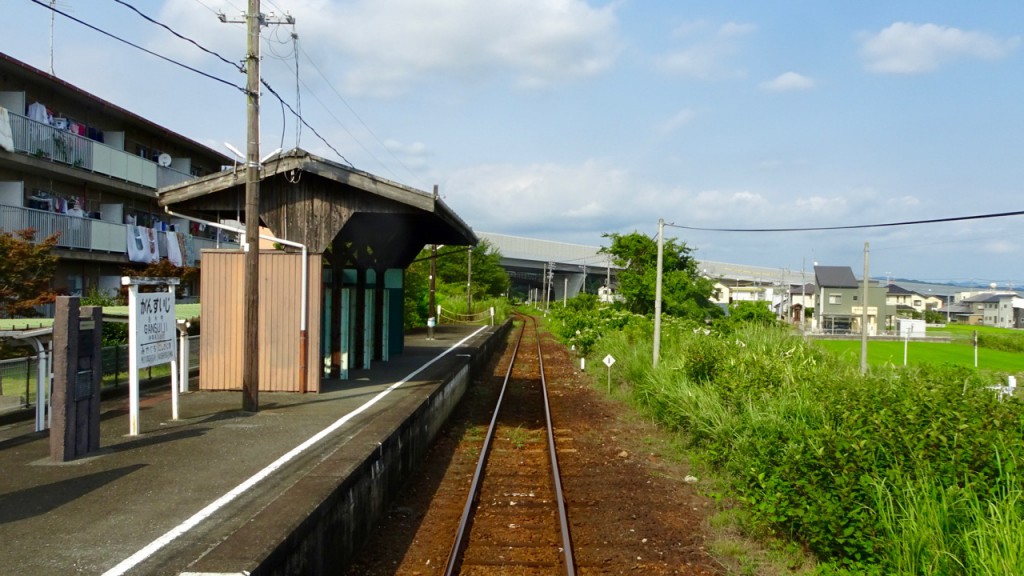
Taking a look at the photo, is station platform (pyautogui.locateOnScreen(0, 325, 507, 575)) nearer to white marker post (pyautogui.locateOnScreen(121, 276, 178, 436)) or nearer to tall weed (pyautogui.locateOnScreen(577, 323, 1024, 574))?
white marker post (pyautogui.locateOnScreen(121, 276, 178, 436))

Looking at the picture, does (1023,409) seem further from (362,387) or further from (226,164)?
(226,164)

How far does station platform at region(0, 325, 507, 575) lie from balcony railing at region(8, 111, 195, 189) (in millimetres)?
9861

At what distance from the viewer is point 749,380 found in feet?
35.6

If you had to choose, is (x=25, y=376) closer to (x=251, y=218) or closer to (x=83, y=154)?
(x=251, y=218)

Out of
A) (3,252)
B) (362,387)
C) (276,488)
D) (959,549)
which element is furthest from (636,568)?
(3,252)

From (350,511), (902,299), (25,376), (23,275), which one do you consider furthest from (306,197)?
(902,299)

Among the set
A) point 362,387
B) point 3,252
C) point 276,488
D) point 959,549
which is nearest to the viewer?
point 959,549

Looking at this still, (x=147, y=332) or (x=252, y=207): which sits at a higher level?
(x=252, y=207)

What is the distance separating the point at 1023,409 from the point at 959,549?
1.69 m

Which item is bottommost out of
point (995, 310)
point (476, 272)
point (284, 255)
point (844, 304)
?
point (995, 310)

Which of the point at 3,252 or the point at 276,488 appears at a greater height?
the point at 3,252

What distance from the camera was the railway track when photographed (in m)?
6.54

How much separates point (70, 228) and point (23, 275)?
5411 millimetres

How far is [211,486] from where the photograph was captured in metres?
6.51
